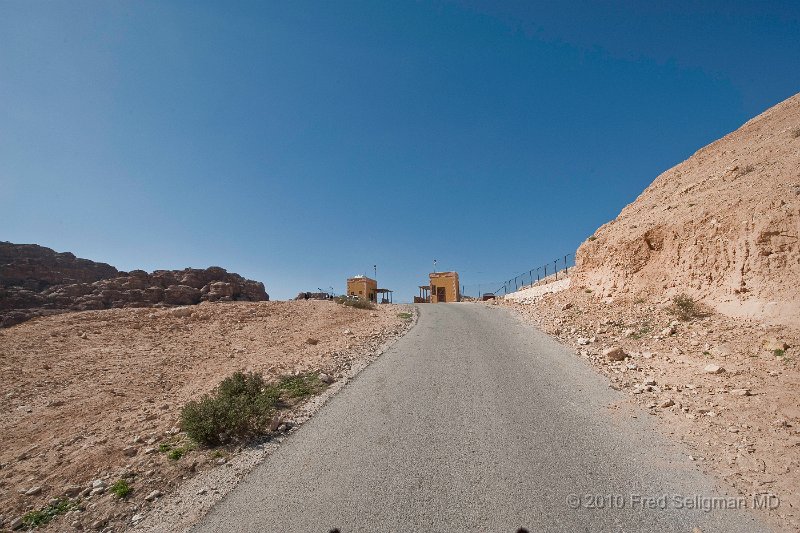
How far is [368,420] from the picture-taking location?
20.8 ft

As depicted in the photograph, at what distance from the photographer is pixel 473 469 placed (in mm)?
4590

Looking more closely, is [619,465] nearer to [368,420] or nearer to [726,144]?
[368,420]

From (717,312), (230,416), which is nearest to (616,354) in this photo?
(717,312)

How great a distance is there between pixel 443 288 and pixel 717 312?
40.5 meters

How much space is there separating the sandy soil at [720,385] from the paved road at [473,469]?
0.47 meters

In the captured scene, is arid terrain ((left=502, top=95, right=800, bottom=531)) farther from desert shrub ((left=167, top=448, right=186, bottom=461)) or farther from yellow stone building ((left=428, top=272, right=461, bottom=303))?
yellow stone building ((left=428, top=272, right=461, bottom=303))

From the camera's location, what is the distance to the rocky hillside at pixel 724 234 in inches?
364

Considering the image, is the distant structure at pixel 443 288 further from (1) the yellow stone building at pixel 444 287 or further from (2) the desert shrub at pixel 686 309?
(2) the desert shrub at pixel 686 309

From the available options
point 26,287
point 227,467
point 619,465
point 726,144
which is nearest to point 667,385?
point 619,465

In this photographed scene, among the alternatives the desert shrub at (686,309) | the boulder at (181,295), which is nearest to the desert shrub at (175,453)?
the desert shrub at (686,309)

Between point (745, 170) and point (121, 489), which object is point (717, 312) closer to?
point (745, 170)

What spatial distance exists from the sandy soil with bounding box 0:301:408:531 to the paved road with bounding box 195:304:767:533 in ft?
5.61

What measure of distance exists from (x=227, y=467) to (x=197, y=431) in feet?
3.88

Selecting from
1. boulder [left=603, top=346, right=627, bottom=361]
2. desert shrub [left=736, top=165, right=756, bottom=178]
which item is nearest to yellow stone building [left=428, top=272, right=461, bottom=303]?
desert shrub [left=736, top=165, right=756, bottom=178]
